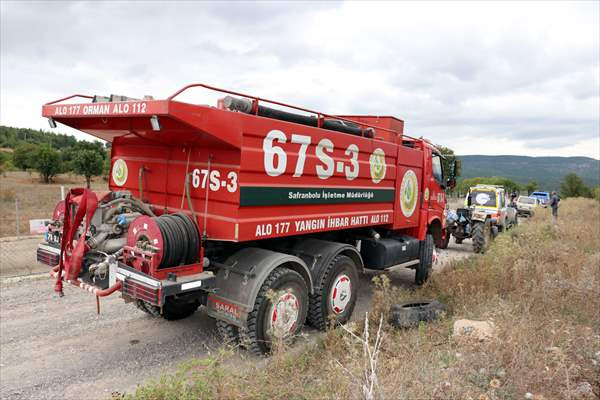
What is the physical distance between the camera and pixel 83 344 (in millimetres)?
4820

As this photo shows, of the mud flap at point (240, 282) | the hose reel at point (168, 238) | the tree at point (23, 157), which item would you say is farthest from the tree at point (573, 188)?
the tree at point (23, 157)

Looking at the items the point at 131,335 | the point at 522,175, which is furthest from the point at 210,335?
the point at 522,175

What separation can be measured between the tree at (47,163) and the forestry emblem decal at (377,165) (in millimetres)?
42409

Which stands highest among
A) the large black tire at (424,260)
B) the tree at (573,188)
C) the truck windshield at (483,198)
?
the tree at (573,188)

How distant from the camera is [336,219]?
5465 millimetres

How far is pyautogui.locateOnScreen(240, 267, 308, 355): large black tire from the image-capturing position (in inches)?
168

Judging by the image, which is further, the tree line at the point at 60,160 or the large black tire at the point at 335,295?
the tree line at the point at 60,160

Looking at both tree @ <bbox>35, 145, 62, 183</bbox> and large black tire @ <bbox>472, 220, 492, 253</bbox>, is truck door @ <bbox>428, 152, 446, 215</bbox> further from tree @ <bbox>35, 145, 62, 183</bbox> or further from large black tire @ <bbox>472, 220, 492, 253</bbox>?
tree @ <bbox>35, 145, 62, 183</bbox>

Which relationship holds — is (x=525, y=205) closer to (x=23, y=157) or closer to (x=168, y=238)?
(x=168, y=238)

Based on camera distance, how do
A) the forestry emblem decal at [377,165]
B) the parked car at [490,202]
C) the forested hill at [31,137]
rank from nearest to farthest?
the forestry emblem decal at [377,165] → the parked car at [490,202] → the forested hill at [31,137]

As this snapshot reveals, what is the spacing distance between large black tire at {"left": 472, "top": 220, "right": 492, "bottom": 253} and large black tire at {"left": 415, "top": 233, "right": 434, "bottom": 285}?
177 inches

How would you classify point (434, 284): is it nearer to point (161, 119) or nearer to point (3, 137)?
point (161, 119)

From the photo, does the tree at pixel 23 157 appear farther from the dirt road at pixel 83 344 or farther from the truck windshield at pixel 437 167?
the truck windshield at pixel 437 167

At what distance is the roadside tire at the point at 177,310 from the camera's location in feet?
18.1
